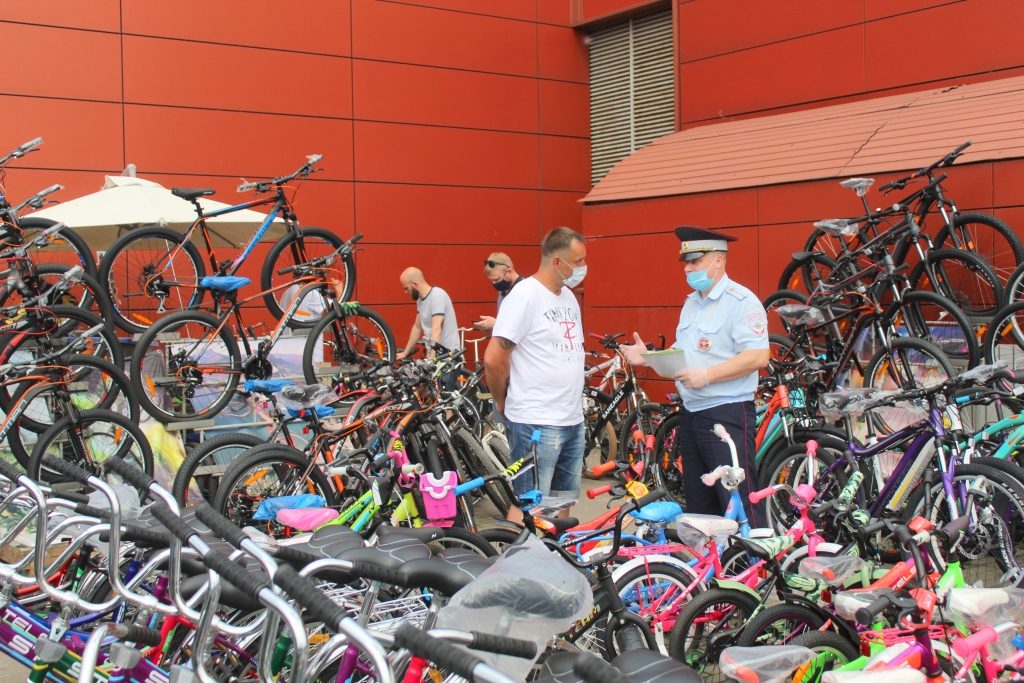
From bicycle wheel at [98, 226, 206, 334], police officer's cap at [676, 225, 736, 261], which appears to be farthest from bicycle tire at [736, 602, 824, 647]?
bicycle wheel at [98, 226, 206, 334]

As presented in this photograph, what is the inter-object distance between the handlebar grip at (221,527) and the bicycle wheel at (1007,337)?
20.0 ft

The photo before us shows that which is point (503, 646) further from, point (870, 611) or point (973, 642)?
point (973, 642)

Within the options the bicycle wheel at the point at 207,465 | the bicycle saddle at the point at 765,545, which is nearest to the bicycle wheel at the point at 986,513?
the bicycle saddle at the point at 765,545

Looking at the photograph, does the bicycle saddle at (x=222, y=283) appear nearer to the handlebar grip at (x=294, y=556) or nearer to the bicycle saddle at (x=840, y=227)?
the bicycle saddle at (x=840, y=227)

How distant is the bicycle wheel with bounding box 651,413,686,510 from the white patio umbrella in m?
3.79

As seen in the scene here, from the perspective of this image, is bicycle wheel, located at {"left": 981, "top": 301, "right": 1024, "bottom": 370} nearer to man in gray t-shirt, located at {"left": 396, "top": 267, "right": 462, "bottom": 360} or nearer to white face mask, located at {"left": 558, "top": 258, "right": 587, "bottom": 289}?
white face mask, located at {"left": 558, "top": 258, "right": 587, "bottom": 289}

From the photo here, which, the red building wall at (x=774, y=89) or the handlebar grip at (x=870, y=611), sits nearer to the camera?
the handlebar grip at (x=870, y=611)

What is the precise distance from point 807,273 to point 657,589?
522 centimetres

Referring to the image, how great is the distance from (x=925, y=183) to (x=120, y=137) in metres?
8.27

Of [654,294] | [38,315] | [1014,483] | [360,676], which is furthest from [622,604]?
[654,294]

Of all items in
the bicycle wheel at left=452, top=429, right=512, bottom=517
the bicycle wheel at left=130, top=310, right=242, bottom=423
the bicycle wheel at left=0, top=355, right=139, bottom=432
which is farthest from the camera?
the bicycle wheel at left=130, top=310, right=242, bottom=423

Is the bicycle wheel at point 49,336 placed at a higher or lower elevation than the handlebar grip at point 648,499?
higher

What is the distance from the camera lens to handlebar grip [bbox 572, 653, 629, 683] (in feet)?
5.39

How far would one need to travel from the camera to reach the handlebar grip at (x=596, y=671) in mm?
1643
